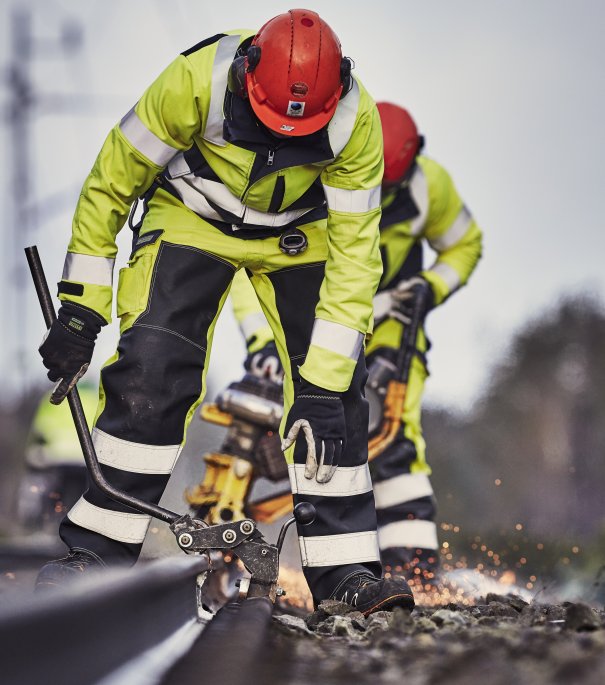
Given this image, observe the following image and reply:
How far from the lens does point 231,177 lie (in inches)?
156

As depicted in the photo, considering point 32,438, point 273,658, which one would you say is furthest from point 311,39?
point 32,438

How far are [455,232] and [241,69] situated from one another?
3.15 meters

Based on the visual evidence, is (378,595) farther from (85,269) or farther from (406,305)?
(406,305)

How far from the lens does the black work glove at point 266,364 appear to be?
18.3 ft

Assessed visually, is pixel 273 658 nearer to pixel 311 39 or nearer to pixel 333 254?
pixel 333 254

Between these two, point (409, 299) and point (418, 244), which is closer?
point (409, 299)

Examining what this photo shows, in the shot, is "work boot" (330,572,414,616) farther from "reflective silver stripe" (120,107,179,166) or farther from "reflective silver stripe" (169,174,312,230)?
"reflective silver stripe" (120,107,179,166)

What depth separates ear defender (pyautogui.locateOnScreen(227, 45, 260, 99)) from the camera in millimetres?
3758

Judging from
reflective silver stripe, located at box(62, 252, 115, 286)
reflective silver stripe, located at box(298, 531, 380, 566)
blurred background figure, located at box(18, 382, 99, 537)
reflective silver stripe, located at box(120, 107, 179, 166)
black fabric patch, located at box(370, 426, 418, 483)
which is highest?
reflective silver stripe, located at box(120, 107, 179, 166)

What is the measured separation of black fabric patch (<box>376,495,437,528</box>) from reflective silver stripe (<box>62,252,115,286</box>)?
8.67ft

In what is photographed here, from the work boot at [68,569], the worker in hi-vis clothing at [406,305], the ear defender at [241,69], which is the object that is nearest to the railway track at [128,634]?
the work boot at [68,569]

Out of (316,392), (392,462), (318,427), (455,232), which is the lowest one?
(392,462)

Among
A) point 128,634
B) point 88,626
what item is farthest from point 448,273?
point 88,626

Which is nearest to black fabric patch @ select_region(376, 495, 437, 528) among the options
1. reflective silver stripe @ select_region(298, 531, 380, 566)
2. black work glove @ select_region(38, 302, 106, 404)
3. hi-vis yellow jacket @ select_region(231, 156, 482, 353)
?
hi-vis yellow jacket @ select_region(231, 156, 482, 353)
